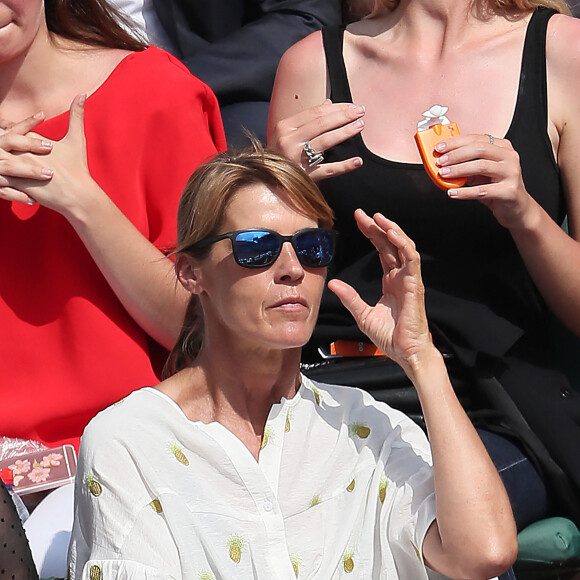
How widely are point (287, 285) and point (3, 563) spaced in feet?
2.09

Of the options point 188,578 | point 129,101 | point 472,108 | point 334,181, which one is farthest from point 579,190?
point 188,578

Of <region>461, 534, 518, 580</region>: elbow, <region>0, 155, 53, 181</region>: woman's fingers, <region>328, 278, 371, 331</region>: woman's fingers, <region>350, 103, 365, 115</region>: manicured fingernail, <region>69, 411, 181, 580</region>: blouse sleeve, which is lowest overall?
<region>461, 534, 518, 580</region>: elbow

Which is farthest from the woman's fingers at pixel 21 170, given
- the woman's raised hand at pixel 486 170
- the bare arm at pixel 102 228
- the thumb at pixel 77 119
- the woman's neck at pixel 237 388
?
the woman's raised hand at pixel 486 170

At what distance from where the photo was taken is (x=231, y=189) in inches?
81.3

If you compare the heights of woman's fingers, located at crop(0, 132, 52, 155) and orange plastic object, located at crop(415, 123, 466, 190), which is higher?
woman's fingers, located at crop(0, 132, 52, 155)

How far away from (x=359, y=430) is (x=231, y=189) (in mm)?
478

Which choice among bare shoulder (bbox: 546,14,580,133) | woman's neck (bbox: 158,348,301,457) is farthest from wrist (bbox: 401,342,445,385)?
bare shoulder (bbox: 546,14,580,133)

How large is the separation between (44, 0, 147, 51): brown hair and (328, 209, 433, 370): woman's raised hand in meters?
1.02

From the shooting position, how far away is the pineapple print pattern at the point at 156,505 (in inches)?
74.6

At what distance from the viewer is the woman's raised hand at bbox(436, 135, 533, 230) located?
87.6 inches

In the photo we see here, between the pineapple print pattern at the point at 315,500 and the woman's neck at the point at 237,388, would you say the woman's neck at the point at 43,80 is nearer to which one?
the woman's neck at the point at 237,388

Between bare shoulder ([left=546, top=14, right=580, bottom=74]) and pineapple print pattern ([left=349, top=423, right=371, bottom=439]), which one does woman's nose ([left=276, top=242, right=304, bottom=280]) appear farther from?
bare shoulder ([left=546, top=14, right=580, bottom=74])

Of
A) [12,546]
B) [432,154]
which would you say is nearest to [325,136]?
[432,154]

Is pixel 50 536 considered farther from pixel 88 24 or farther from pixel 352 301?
pixel 88 24
